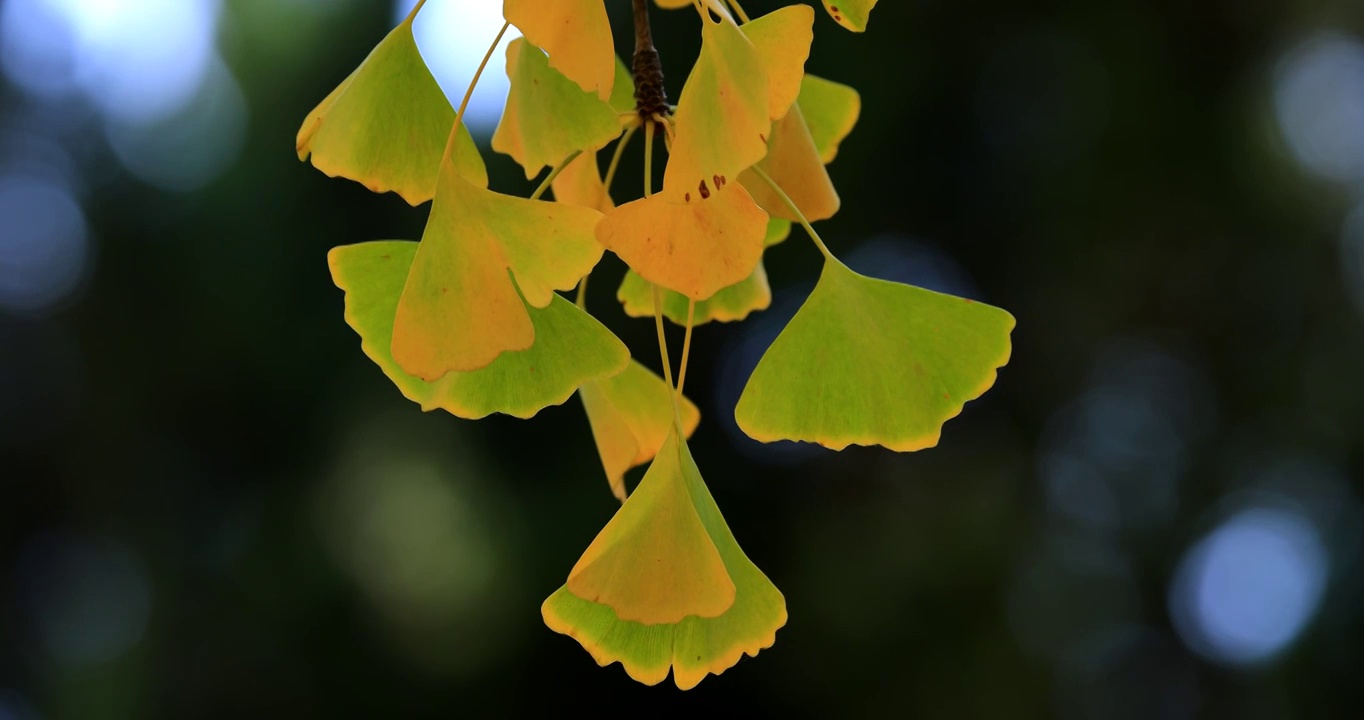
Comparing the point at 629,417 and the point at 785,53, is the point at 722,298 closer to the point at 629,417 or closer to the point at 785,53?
the point at 629,417

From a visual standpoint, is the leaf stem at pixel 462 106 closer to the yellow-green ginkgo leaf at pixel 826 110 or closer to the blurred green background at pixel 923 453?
the yellow-green ginkgo leaf at pixel 826 110

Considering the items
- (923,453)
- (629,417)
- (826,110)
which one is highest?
(826,110)

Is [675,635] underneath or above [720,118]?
underneath

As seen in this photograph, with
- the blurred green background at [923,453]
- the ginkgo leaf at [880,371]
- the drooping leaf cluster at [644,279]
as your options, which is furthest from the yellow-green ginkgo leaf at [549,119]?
the blurred green background at [923,453]

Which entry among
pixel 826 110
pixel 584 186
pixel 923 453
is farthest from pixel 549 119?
pixel 923 453

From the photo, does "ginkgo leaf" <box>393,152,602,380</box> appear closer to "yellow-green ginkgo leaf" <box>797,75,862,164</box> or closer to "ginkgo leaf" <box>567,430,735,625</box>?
"ginkgo leaf" <box>567,430,735,625</box>

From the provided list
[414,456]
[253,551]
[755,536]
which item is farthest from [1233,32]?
[253,551]

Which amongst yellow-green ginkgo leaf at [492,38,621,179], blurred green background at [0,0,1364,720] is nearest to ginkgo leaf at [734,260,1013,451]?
yellow-green ginkgo leaf at [492,38,621,179]
